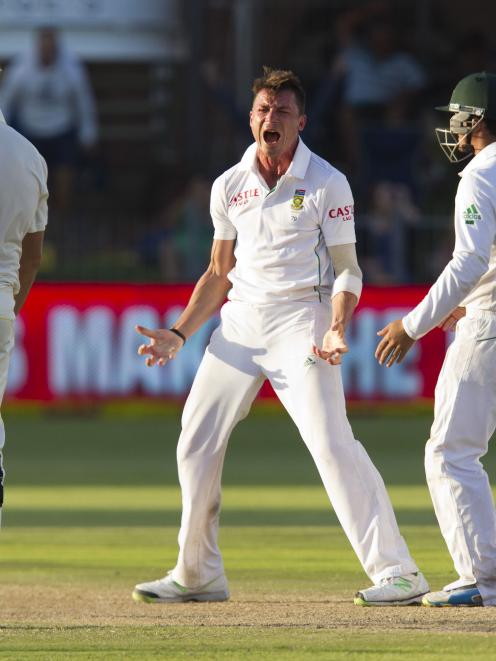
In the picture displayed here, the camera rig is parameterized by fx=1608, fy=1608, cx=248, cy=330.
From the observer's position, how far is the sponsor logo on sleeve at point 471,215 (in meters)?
6.59

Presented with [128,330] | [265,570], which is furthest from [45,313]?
[265,570]

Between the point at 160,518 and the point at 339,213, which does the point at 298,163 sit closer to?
the point at 339,213

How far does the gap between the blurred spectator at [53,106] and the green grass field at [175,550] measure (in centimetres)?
362

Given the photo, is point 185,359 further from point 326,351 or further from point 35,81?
point 326,351

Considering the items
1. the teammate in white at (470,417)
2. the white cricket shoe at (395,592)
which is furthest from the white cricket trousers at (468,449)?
the white cricket shoe at (395,592)

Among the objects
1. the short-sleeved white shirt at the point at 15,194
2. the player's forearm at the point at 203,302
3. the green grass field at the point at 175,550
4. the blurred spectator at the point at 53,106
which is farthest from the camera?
the blurred spectator at the point at 53,106

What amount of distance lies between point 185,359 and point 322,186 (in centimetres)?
893

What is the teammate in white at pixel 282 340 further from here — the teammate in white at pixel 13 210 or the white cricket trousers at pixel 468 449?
the teammate in white at pixel 13 210

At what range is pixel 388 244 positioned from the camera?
16.3 m

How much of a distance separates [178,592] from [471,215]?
7.25ft

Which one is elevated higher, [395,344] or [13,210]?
[13,210]

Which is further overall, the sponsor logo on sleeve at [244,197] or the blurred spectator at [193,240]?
the blurred spectator at [193,240]

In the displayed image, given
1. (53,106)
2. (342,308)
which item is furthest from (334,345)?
(53,106)

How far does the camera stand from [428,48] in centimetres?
2014
